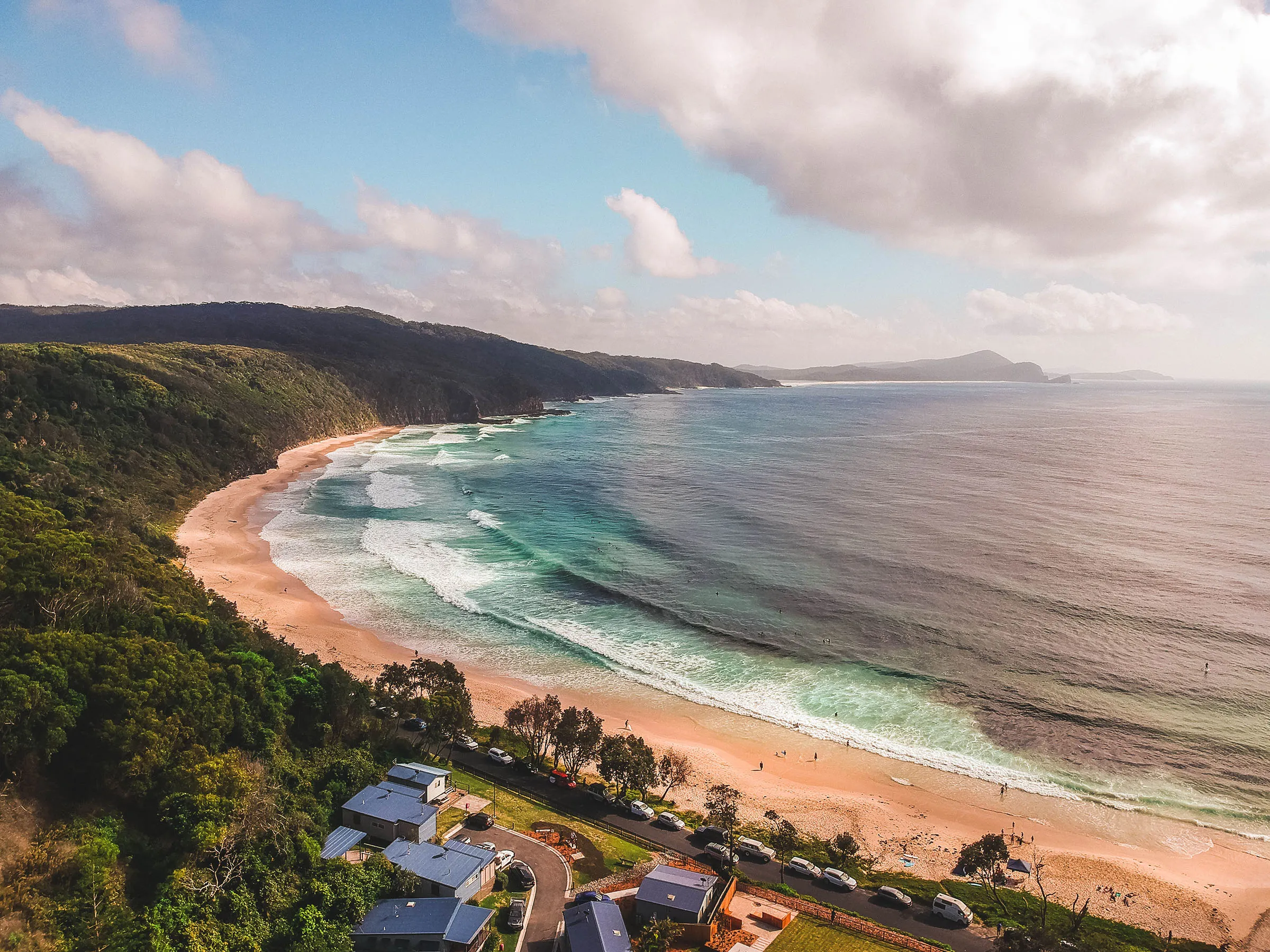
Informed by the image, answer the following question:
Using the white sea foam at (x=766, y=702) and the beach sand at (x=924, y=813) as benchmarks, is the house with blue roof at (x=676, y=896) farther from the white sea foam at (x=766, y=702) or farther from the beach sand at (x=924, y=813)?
the white sea foam at (x=766, y=702)

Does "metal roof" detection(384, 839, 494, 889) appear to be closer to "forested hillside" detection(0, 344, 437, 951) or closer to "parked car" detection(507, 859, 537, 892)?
"forested hillside" detection(0, 344, 437, 951)

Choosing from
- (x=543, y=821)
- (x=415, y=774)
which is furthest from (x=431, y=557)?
(x=543, y=821)

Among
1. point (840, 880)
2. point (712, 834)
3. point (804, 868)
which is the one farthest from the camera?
point (712, 834)

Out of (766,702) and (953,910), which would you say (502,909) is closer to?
(953,910)

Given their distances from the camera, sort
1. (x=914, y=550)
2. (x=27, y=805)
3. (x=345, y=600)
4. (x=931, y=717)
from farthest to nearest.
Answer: (x=914, y=550) < (x=345, y=600) < (x=931, y=717) < (x=27, y=805)

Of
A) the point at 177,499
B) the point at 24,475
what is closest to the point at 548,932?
the point at 24,475

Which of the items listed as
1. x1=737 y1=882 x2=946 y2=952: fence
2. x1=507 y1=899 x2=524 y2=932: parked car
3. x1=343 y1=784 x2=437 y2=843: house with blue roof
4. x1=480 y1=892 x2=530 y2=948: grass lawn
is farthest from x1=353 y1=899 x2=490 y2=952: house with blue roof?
x1=737 y1=882 x2=946 y2=952: fence

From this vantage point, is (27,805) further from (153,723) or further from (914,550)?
(914,550)
